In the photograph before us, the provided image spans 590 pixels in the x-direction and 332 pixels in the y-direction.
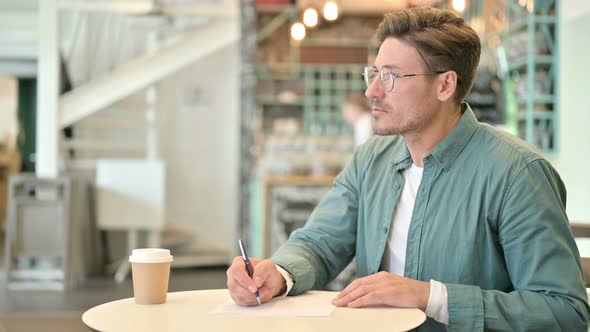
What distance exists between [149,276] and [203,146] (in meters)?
8.25

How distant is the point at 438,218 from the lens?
198 cm

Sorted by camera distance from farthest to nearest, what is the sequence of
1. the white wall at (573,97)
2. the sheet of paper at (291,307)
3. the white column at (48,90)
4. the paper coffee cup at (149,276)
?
the white column at (48,90)
the white wall at (573,97)
the paper coffee cup at (149,276)
the sheet of paper at (291,307)

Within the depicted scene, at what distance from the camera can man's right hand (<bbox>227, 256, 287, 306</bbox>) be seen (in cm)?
179

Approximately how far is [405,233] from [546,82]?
3.87m

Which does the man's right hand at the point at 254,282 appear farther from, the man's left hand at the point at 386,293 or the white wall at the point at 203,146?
the white wall at the point at 203,146

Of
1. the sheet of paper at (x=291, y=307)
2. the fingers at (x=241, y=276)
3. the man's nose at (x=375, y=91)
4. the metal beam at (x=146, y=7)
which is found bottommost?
the sheet of paper at (x=291, y=307)

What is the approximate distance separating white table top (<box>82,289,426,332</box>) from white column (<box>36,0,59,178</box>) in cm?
672

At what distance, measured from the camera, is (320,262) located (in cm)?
218

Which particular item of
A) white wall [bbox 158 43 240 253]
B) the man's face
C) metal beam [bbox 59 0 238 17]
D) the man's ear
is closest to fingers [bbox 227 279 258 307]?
the man's face

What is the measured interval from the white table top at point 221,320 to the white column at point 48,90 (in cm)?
672

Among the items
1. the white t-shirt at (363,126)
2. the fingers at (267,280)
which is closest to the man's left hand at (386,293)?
the fingers at (267,280)

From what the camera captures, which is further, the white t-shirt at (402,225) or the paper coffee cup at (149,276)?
the white t-shirt at (402,225)

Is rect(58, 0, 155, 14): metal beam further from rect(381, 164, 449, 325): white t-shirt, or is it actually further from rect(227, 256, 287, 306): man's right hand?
rect(227, 256, 287, 306): man's right hand

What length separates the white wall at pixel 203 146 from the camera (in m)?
9.96
